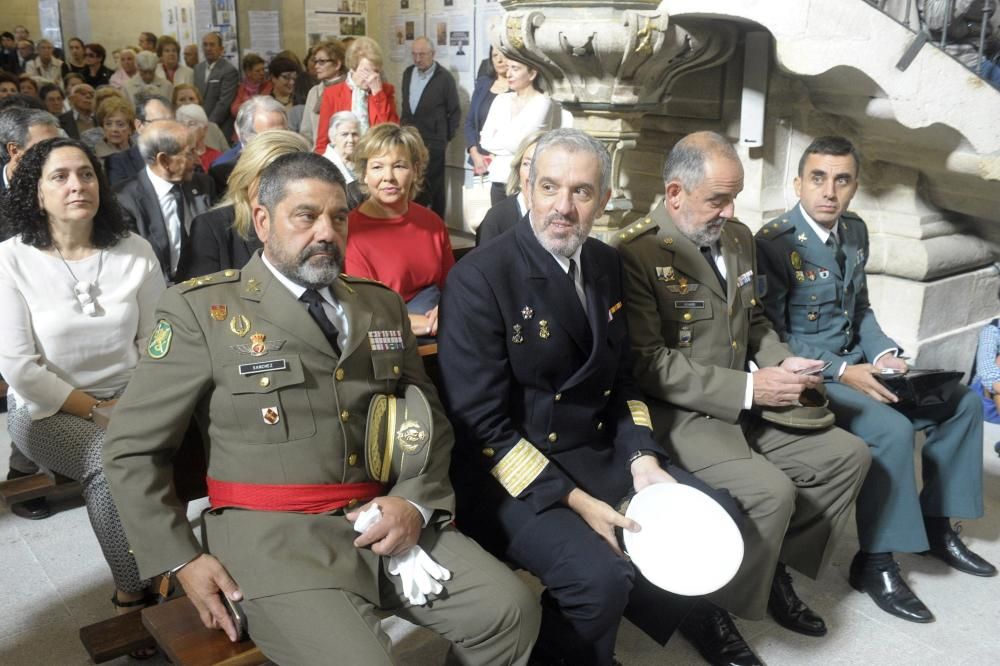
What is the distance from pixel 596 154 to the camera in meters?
2.42

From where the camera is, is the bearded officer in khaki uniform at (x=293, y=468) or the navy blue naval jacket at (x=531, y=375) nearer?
the bearded officer in khaki uniform at (x=293, y=468)

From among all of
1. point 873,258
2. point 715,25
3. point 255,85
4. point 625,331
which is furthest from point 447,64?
point 625,331

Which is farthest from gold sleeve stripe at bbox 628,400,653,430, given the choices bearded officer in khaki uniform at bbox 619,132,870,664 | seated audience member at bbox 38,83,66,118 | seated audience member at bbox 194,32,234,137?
seated audience member at bbox 194,32,234,137

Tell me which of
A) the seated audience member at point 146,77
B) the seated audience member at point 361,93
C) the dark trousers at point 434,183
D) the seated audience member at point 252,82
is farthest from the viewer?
the seated audience member at point 146,77

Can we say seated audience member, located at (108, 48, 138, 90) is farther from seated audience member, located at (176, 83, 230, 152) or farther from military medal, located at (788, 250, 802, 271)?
military medal, located at (788, 250, 802, 271)

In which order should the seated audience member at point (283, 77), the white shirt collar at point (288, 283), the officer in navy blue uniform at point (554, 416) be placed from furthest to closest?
1. the seated audience member at point (283, 77)
2. the officer in navy blue uniform at point (554, 416)
3. the white shirt collar at point (288, 283)

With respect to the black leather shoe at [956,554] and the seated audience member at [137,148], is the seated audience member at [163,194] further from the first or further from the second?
the black leather shoe at [956,554]

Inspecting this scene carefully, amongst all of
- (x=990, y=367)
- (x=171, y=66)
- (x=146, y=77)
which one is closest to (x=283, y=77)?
(x=146, y=77)

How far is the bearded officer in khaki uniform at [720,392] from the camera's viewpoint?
8.76 feet

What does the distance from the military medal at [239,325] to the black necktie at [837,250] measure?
Result: 213cm

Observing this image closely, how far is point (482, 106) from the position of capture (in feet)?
22.6

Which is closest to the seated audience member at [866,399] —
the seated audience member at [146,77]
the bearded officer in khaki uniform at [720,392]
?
the bearded officer in khaki uniform at [720,392]

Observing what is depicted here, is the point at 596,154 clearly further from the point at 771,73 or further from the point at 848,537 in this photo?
the point at 771,73

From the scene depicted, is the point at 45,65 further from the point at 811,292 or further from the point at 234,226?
the point at 811,292
